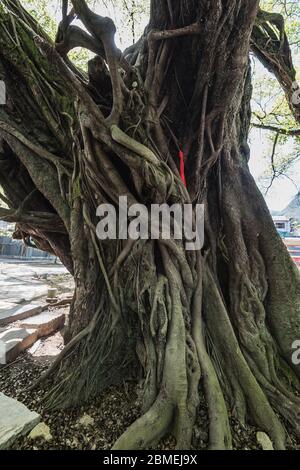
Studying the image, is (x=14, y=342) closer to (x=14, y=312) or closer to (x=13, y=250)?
(x=14, y=312)

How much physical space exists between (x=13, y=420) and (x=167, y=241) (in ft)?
4.46

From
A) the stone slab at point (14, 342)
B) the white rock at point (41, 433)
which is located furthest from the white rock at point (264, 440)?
the stone slab at point (14, 342)

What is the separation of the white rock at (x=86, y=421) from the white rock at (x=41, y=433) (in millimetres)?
164

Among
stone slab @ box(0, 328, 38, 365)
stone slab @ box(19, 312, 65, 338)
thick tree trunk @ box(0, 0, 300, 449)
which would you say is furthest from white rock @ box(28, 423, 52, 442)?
stone slab @ box(19, 312, 65, 338)

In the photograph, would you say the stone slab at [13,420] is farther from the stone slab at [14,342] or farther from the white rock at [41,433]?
the stone slab at [14,342]

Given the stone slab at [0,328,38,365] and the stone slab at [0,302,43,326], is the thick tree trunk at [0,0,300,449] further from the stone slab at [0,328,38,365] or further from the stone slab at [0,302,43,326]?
A: the stone slab at [0,302,43,326]

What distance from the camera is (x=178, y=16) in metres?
1.72

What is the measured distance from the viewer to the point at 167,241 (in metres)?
1.63

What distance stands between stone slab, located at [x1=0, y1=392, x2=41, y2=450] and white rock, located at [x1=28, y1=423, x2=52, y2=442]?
3 cm

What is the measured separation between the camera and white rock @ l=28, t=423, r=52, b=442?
122cm

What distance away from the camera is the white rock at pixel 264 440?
1205mm

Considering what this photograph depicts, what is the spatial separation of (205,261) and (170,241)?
493 mm
